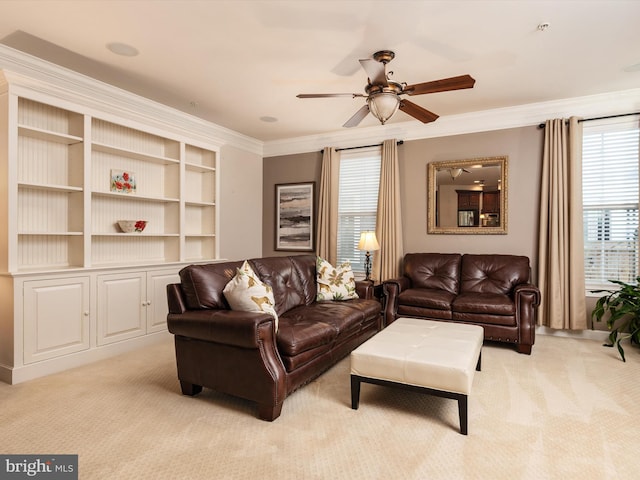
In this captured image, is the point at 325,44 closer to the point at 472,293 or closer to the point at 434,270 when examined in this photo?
the point at 434,270

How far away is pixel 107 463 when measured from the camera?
1957 millimetres

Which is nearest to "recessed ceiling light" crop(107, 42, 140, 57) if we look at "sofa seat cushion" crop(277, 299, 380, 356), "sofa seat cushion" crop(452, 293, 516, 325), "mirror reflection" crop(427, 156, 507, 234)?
"sofa seat cushion" crop(277, 299, 380, 356)

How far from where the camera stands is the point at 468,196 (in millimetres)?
4953

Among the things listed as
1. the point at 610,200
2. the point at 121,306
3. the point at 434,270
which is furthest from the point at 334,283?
the point at 610,200

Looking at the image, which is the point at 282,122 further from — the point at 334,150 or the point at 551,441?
the point at 551,441

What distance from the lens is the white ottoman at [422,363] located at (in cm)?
226

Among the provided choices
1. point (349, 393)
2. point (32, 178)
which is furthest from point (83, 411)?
point (32, 178)

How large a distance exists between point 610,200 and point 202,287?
14.5 ft

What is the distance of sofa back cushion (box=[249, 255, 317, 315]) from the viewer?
353cm

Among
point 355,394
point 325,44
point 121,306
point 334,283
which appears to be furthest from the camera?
point 334,283

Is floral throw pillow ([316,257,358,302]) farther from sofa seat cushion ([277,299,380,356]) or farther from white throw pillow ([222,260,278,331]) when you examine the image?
white throw pillow ([222,260,278,331])

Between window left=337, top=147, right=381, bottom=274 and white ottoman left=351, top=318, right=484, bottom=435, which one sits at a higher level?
window left=337, top=147, right=381, bottom=274

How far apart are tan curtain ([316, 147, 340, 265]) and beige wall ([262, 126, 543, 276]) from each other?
101 cm

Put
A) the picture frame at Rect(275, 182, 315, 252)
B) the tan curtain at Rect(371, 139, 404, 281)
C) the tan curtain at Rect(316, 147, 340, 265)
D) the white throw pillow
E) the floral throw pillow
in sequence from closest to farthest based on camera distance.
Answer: the white throw pillow, the floral throw pillow, the tan curtain at Rect(371, 139, 404, 281), the tan curtain at Rect(316, 147, 340, 265), the picture frame at Rect(275, 182, 315, 252)
